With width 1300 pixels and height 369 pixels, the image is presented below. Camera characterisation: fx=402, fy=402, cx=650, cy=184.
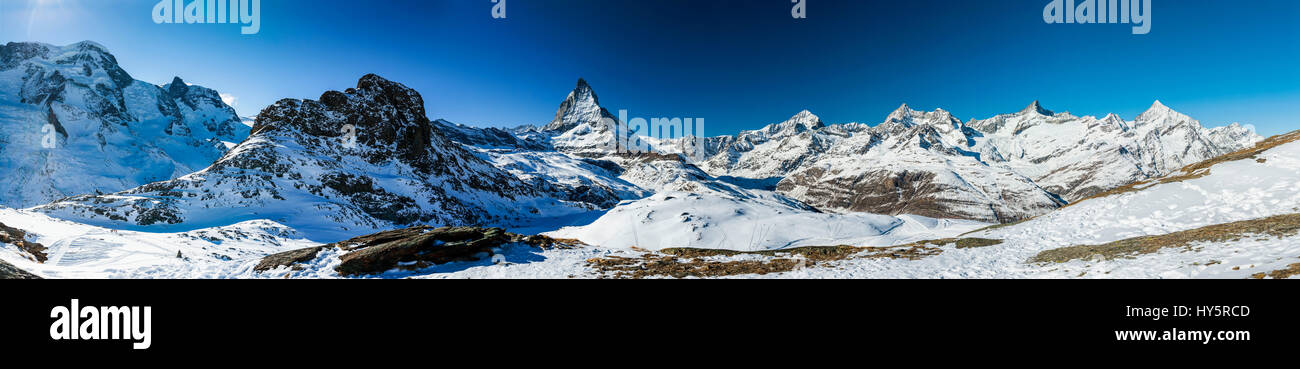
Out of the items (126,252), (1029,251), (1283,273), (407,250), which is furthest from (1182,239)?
(126,252)

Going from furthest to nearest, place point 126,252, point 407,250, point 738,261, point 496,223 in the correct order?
point 496,223 < point 126,252 < point 738,261 < point 407,250

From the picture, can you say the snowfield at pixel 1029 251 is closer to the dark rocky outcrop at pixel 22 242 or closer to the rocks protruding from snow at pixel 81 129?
the dark rocky outcrop at pixel 22 242

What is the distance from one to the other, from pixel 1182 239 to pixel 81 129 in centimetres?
23653

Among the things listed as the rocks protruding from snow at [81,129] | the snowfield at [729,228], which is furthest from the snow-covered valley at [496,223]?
the rocks protruding from snow at [81,129]

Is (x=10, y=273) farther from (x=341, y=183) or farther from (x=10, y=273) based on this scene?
(x=341, y=183)

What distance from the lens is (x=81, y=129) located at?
131500mm

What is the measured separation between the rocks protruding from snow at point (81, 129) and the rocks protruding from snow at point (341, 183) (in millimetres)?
99418

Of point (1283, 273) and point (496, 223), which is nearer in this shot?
point (1283, 273)

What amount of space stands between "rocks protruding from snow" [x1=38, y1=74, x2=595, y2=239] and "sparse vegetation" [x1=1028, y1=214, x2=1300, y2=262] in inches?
2297
